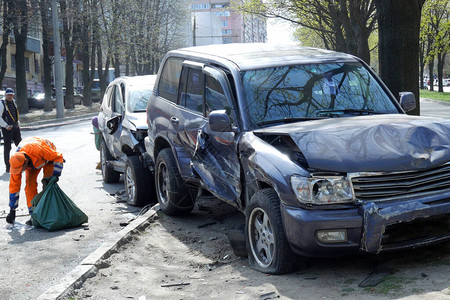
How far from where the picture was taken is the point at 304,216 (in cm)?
510

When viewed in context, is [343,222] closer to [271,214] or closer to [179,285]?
[271,214]

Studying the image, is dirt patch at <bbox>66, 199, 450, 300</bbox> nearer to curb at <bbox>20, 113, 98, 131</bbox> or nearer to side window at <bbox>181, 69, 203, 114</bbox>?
side window at <bbox>181, 69, 203, 114</bbox>

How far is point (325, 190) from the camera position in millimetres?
5105

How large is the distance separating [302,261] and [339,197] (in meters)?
0.72

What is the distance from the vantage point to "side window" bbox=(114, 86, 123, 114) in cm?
1155

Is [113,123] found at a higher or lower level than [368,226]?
higher

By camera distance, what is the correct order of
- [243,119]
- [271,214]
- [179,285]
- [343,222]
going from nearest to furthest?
[343,222] < [271,214] < [179,285] < [243,119]

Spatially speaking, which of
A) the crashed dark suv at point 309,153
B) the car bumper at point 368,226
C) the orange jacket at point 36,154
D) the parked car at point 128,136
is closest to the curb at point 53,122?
the parked car at point 128,136

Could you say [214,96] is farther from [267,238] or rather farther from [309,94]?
[267,238]

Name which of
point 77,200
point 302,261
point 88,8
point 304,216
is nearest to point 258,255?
point 302,261

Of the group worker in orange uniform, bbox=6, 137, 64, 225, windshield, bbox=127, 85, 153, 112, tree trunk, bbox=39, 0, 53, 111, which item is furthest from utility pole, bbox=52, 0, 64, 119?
worker in orange uniform, bbox=6, 137, 64, 225

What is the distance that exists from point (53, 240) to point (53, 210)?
63cm

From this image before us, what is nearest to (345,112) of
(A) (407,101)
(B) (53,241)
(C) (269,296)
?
(A) (407,101)

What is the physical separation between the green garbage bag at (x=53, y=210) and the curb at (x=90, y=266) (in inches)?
35.4
